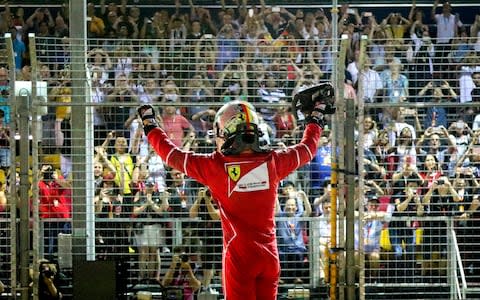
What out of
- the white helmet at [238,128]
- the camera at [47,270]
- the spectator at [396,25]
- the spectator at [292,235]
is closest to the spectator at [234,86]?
the spectator at [292,235]

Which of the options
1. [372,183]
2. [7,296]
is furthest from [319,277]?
[7,296]

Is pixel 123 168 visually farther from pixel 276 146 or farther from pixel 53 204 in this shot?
pixel 276 146

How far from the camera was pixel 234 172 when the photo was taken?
6176mm

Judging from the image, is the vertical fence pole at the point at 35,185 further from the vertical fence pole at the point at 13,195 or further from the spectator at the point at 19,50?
the spectator at the point at 19,50

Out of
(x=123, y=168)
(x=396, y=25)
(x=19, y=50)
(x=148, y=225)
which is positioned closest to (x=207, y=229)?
(x=148, y=225)

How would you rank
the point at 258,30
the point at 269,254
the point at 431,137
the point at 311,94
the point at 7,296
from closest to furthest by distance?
the point at 269,254 → the point at 311,94 → the point at 7,296 → the point at 431,137 → the point at 258,30

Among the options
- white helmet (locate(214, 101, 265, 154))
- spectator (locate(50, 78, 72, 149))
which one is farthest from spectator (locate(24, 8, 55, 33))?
white helmet (locate(214, 101, 265, 154))

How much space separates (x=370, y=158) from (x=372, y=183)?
498 millimetres

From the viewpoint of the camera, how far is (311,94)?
6.93 m

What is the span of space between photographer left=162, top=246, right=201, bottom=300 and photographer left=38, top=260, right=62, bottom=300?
1.11 m

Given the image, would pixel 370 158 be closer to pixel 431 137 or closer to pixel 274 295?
pixel 431 137

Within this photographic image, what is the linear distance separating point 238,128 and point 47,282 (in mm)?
3045

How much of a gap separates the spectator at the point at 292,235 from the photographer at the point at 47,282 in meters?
2.30

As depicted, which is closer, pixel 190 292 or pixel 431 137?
pixel 190 292
